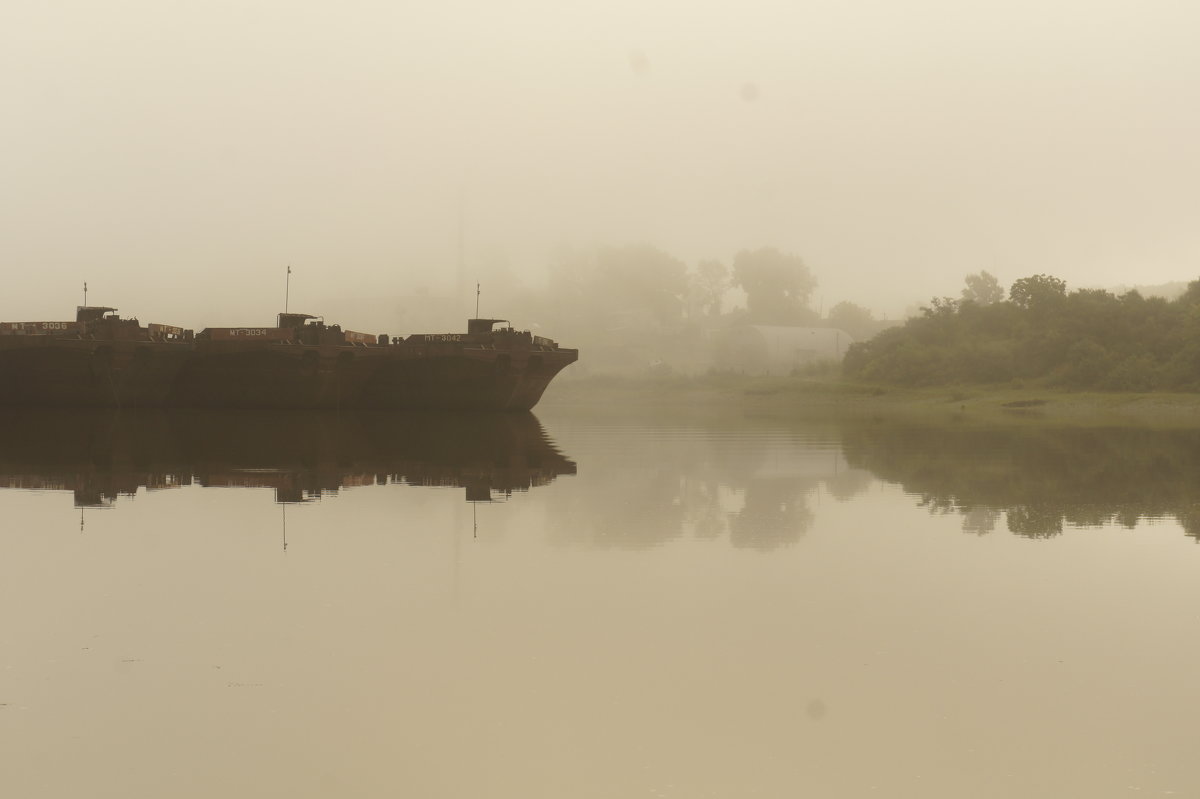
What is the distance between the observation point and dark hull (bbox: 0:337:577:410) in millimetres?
58438

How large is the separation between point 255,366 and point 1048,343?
76.7 meters

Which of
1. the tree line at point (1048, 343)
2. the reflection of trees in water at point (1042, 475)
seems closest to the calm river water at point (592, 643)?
the reflection of trees in water at point (1042, 475)

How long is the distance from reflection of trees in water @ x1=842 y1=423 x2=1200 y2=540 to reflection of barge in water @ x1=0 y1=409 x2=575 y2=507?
9.04 m

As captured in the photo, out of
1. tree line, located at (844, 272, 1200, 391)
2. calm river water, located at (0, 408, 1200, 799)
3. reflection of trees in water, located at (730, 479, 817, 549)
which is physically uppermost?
tree line, located at (844, 272, 1200, 391)

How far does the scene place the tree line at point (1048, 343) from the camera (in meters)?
91.6

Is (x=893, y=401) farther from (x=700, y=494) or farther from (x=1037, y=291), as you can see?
(x=700, y=494)

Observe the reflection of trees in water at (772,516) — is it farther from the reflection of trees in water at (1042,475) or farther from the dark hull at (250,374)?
the dark hull at (250,374)

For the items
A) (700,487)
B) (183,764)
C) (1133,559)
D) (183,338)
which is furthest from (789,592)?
(183,338)

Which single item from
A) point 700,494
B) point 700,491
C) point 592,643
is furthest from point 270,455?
point 592,643

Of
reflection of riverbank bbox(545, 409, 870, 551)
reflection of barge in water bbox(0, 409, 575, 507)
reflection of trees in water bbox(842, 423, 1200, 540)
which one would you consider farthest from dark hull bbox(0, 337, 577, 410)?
reflection of trees in water bbox(842, 423, 1200, 540)

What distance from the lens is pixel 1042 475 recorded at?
25.4 m

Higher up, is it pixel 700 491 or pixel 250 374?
pixel 250 374

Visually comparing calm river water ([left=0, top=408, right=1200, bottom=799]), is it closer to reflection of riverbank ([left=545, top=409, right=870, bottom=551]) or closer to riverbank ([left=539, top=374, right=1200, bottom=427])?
reflection of riverbank ([left=545, top=409, right=870, bottom=551])

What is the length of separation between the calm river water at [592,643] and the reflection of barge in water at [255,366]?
3896 centimetres
